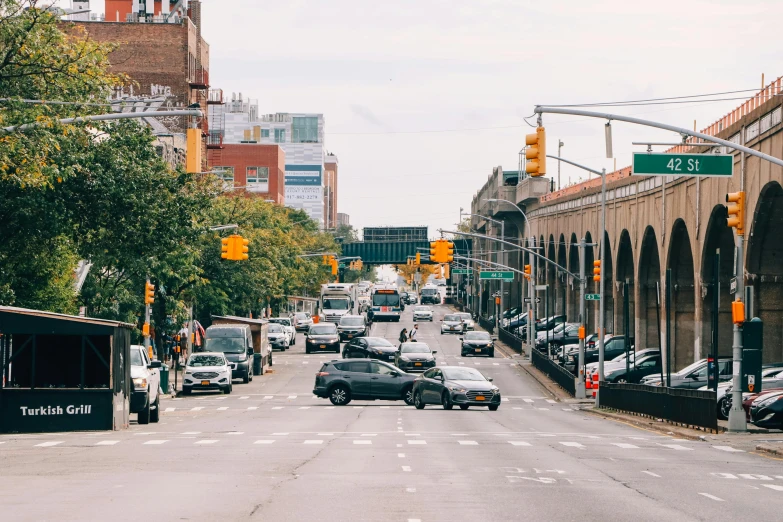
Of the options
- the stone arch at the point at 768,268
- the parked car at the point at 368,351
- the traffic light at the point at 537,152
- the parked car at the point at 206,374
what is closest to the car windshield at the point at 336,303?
the parked car at the point at 368,351

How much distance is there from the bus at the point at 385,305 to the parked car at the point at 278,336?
27.6 meters

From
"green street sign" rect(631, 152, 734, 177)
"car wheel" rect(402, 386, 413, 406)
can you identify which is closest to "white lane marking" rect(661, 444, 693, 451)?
"green street sign" rect(631, 152, 734, 177)

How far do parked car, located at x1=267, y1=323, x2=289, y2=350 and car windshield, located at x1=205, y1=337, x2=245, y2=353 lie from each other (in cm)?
2717

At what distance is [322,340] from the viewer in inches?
3014

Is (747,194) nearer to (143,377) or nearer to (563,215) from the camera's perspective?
(143,377)

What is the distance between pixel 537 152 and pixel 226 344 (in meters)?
34.7

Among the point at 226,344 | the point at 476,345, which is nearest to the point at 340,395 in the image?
the point at 226,344

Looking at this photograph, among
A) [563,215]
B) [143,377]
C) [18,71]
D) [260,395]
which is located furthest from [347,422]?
[563,215]

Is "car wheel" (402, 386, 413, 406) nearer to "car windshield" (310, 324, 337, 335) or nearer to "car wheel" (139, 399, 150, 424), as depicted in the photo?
"car wheel" (139, 399, 150, 424)

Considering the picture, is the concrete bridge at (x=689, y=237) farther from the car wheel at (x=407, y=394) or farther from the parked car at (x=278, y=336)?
the parked car at (x=278, y=336)

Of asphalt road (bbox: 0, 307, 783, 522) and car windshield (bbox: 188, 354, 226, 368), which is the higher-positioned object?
car windshield (bbox: 188, 354, 226, 368)

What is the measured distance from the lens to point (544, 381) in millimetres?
57406

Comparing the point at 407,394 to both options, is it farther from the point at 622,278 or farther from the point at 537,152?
the point at 622,278

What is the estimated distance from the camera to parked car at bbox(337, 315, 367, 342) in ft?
266
